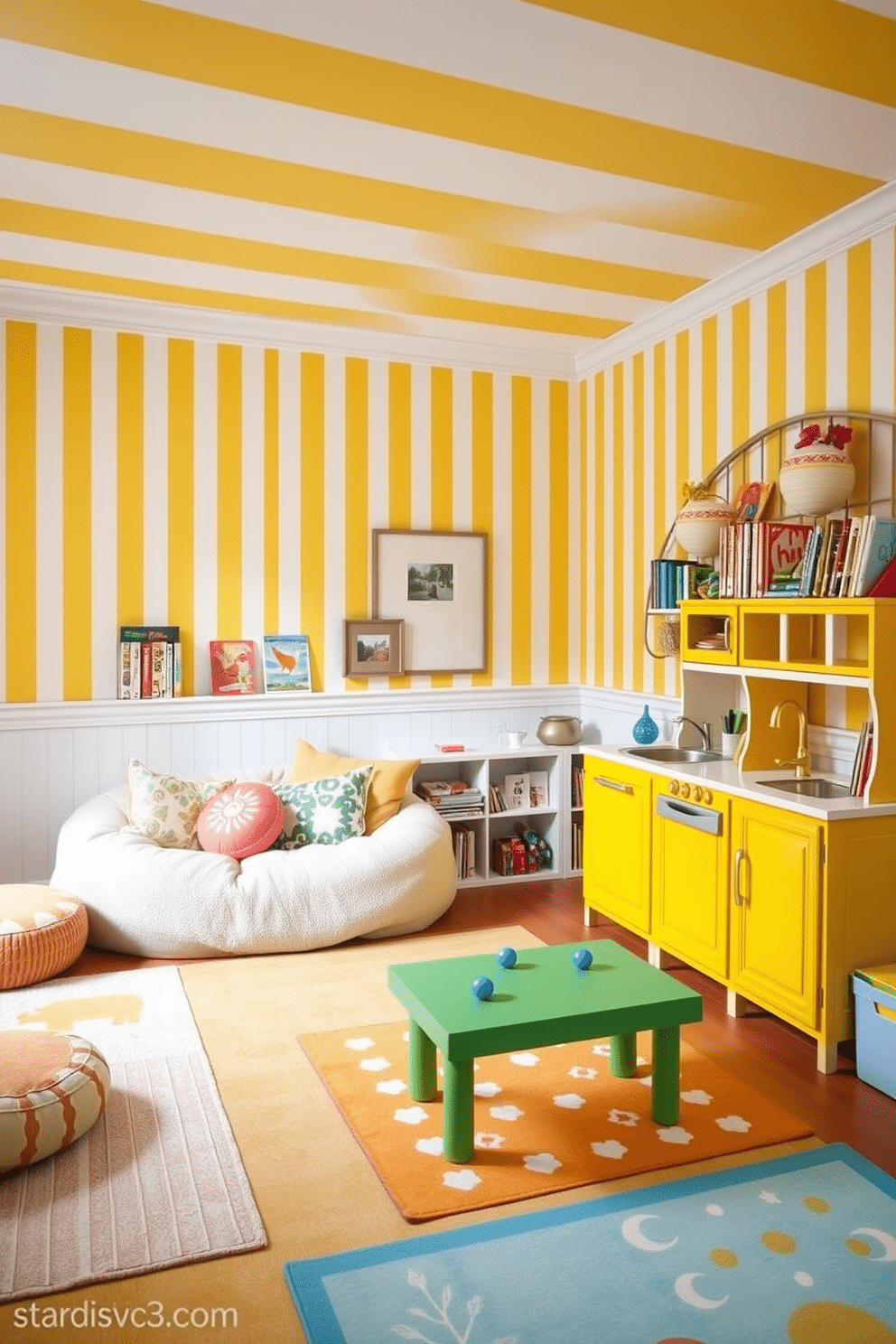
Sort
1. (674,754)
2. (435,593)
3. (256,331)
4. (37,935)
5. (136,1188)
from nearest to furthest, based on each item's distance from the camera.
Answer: (136,1188) < (37,935) < (674,754) < (256,331) < (435,593)

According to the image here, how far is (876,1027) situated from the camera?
2.94 meters

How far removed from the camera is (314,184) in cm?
340

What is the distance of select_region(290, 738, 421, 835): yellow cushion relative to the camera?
4668 millimetres

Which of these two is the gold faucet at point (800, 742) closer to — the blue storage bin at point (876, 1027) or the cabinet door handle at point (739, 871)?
the cabinet door handle at point (739, 871)

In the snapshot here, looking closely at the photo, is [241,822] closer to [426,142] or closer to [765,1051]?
[765,1051]

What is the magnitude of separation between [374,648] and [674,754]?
1774 millimetres

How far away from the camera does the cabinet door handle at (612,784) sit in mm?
4113

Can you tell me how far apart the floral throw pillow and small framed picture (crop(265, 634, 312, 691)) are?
0.77 m

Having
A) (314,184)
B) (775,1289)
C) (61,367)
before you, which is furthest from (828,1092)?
(61,367)

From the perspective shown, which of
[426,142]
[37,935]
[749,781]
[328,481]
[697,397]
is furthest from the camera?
[328,481]

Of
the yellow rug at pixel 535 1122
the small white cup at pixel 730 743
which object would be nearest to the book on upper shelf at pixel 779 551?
the small white cup at pixel 730 743

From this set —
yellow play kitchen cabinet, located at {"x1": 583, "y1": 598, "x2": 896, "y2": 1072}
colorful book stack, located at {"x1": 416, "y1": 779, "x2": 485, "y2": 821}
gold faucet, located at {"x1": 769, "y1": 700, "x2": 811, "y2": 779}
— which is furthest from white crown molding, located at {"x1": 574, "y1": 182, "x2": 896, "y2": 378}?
colorful book stack, located at {"x1": 416, "y1": 779, "x2": 485, "y2": 821}

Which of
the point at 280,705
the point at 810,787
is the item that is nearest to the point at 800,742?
the point at 810,787

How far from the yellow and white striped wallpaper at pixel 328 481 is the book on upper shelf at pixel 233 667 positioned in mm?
65
